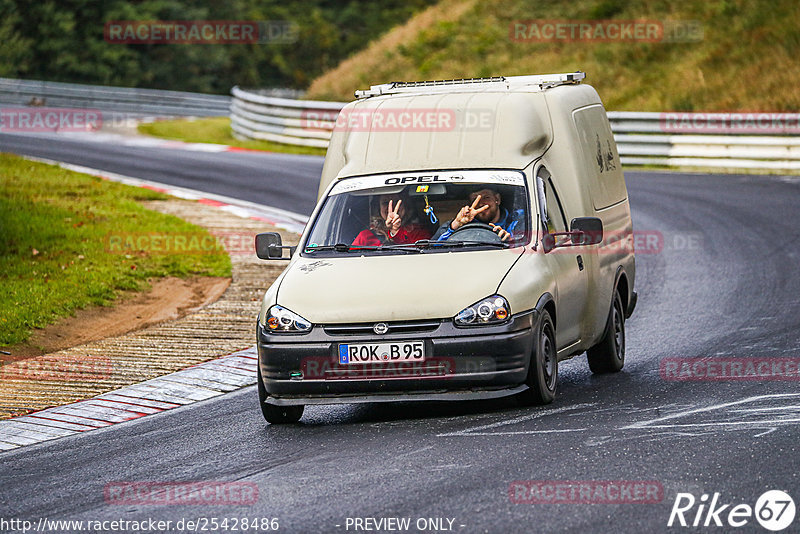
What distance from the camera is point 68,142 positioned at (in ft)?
106

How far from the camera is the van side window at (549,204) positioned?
9.84m

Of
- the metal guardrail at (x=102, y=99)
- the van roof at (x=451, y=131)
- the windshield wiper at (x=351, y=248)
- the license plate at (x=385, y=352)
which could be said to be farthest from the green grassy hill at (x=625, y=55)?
the license plate at (x=385, y=352)

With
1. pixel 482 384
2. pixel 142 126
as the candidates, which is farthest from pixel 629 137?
pixel 482 384

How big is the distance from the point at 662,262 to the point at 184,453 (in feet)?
31.3

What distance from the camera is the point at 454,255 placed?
363 inches

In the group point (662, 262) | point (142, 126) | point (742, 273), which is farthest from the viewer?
point (142, 126)

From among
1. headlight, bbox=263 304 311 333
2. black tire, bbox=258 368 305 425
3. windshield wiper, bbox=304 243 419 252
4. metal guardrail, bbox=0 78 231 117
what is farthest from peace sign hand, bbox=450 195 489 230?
metal guardrail, bbox=0 78 231 117

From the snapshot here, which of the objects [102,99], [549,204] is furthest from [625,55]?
[549,204]

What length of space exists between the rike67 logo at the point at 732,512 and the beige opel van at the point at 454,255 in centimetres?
227

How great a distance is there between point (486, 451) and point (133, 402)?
12.0 feet

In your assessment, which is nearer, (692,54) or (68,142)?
(68,142)

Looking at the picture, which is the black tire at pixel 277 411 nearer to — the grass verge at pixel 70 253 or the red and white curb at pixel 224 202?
the grass verge at pixel 70 253

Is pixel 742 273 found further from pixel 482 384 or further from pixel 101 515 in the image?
pixel 101 515

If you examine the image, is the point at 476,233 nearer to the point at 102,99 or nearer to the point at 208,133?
the point at 208,133
